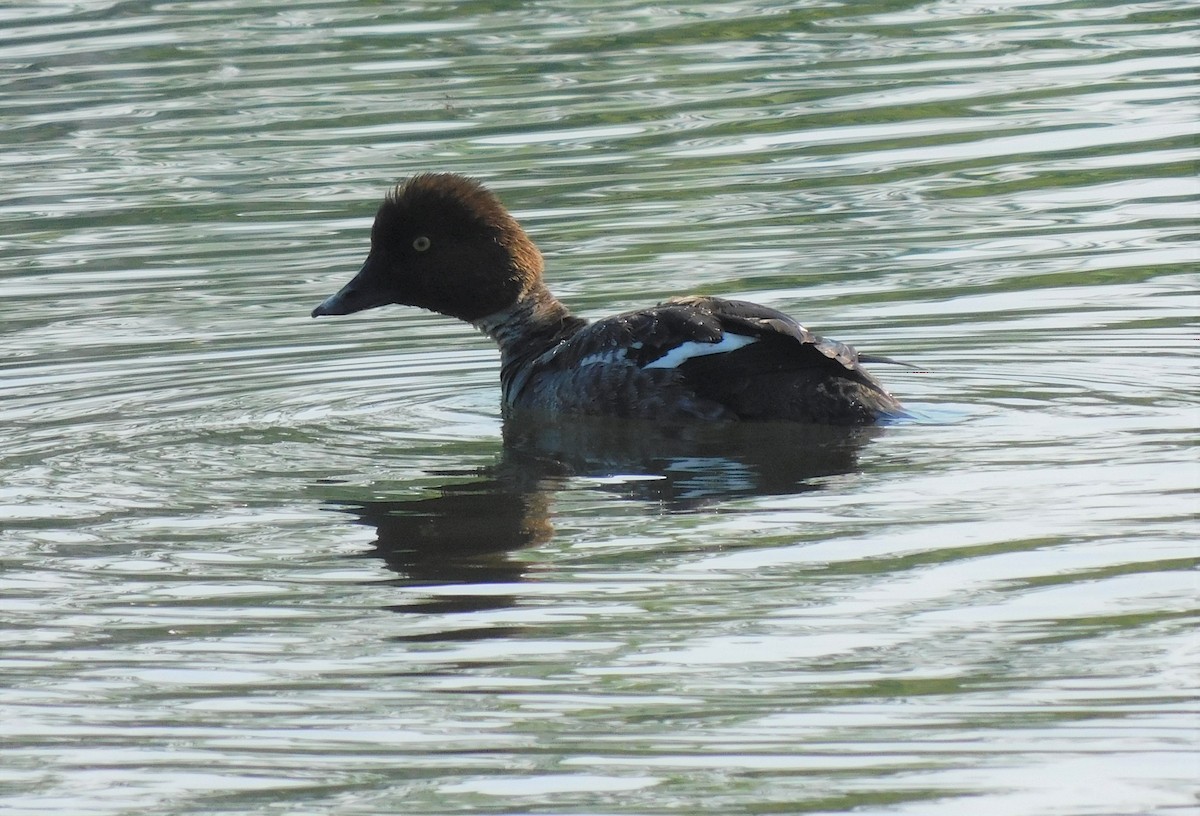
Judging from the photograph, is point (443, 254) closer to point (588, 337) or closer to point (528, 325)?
point (528, 325)

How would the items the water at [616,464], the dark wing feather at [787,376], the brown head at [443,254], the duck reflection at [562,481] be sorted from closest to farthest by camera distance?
the water at [616,464], the duck reflection at [562,481], the dark wing feather at [787,376], the brown head at [443,254]

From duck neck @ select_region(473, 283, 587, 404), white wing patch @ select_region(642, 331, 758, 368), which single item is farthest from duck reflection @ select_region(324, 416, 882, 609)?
duck neck @ select_region(473, 283, 587, 404)

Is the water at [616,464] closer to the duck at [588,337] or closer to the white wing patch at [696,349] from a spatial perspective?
the duck at [588,337]

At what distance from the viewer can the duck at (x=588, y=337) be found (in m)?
8.30

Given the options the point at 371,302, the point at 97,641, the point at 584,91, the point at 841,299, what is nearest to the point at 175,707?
the point at 97,641

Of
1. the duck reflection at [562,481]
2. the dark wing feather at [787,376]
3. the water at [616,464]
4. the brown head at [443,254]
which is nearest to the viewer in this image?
the water at [616,464]

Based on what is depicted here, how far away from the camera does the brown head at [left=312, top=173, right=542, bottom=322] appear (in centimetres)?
970

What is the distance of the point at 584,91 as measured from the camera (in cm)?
1617

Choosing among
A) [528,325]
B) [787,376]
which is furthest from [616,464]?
[528,325]

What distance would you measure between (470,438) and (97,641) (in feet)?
9.69

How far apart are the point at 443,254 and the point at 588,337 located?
44.4 inches

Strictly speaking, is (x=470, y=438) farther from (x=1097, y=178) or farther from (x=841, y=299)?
(x=1097, y=178)

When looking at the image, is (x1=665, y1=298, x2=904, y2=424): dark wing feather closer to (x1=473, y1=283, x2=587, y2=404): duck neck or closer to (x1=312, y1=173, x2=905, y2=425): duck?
(x1=312, y1=173, x2=905, y2=425): duck

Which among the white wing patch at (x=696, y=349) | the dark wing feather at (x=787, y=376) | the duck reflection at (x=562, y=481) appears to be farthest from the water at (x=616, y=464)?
the white wing patch at (x=696, y=349)
